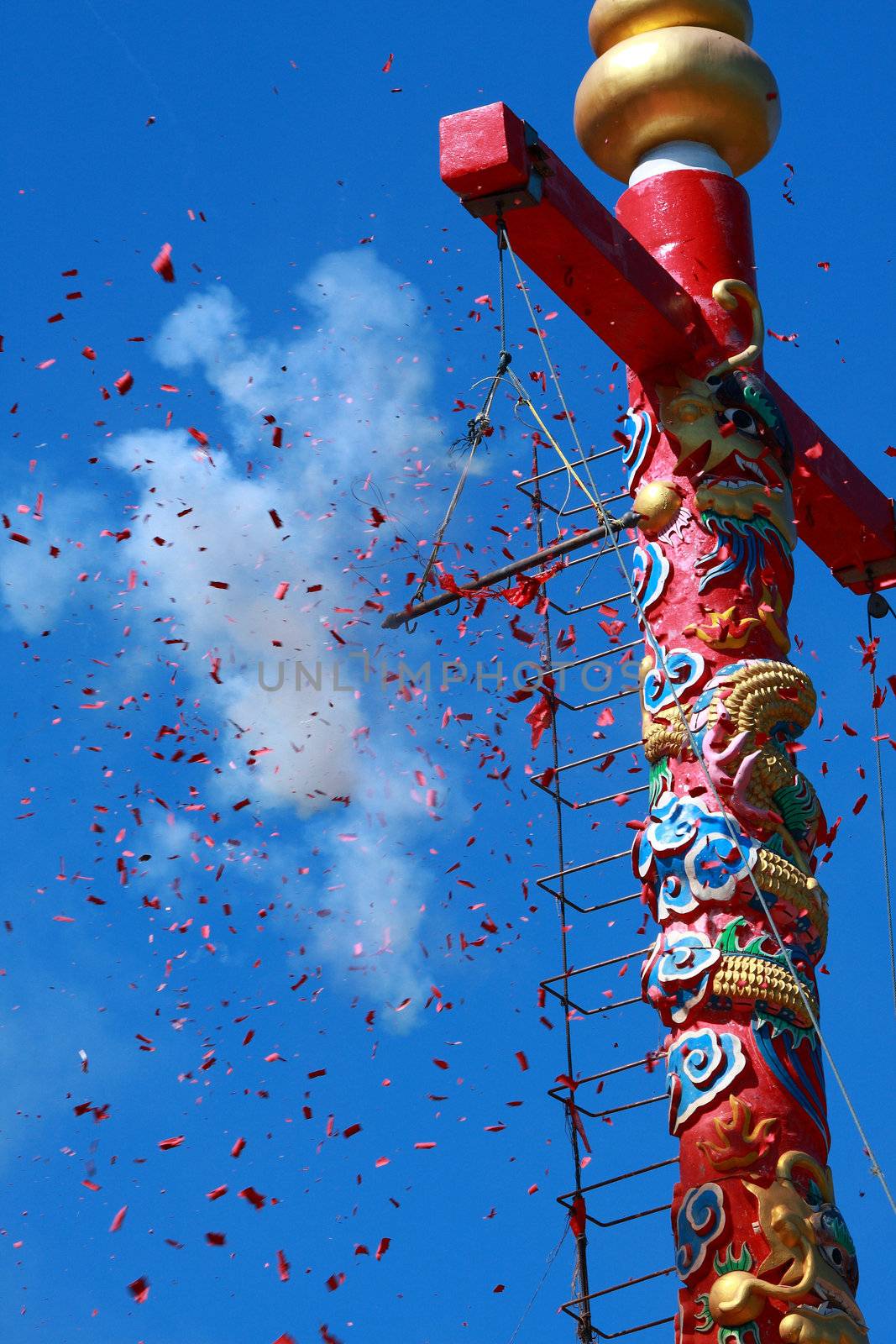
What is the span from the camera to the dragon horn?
1206 cm

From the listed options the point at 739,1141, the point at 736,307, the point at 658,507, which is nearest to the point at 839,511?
the point at 736,307

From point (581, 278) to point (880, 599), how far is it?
9.05 feet

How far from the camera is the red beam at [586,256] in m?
11.2

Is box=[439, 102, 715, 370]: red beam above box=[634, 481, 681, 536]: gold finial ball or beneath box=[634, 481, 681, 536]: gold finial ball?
above

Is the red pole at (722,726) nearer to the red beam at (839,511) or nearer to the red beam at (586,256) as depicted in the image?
the red beam at (586,256)

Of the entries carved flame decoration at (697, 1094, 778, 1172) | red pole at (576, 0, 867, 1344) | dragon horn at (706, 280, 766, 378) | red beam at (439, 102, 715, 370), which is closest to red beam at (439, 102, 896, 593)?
red beam at (439, 102, 715, 370)

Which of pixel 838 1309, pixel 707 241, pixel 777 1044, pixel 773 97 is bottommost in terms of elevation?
pixel 838 1309

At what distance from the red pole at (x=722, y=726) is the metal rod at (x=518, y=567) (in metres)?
0.45

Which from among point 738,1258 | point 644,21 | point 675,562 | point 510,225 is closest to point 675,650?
point 675,562

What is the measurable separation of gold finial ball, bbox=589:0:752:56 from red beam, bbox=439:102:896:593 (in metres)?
1.81

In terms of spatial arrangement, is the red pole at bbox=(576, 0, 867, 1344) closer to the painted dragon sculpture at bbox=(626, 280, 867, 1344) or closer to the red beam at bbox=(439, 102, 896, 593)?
the painted dragon sculpture at bbox=(626, 280, 867, 1344)

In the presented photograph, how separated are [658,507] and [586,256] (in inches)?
48.8

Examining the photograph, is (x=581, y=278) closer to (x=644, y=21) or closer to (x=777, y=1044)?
(x=644, y=21)

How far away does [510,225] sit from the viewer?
11.5 m
